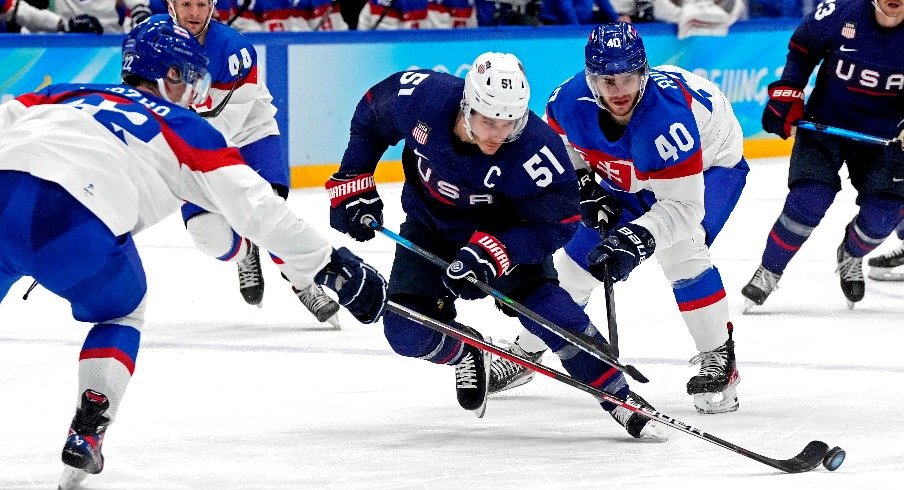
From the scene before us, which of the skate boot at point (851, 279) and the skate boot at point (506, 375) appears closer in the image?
the skate boot at point (506, 375)

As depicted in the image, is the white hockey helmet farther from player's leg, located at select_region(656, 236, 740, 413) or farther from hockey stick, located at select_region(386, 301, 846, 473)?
player's leg, located at select_region(656, 236, 740, 413)

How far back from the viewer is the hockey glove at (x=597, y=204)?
5059mm

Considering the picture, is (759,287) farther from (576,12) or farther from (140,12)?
(576,12)

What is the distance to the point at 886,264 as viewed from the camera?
7457 millimetres

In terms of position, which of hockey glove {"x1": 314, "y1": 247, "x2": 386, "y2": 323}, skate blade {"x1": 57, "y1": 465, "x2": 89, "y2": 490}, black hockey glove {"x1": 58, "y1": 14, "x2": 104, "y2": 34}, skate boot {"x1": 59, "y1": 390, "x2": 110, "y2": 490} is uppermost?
hockey glove {"x1": 314, "y1": 247, "x2": 386, "y2": 323}

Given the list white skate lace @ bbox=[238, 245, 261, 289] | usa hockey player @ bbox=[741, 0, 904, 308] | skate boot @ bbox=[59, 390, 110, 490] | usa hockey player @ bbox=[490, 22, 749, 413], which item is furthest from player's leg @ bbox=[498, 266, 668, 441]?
usa hockey player @ bbox=[741, 0, 904, 308]

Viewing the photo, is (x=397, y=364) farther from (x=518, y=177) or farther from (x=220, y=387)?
(x=518, y=177)

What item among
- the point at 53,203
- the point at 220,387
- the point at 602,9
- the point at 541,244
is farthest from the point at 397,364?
the point at 602,9

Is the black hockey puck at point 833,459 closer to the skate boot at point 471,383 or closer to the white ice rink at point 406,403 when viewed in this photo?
the white ice rink at point 406,403

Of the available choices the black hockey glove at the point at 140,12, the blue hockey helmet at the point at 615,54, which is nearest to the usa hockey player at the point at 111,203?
the blue hockey helmet at the point at 615,54

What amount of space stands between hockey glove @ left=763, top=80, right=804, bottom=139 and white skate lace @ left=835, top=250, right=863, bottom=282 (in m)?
0.60

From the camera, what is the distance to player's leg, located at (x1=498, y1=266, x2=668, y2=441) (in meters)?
4.45

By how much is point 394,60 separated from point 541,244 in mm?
5784

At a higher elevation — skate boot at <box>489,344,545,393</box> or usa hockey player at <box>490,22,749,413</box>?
usa hockey player at <box>490,22,749,413</box>
